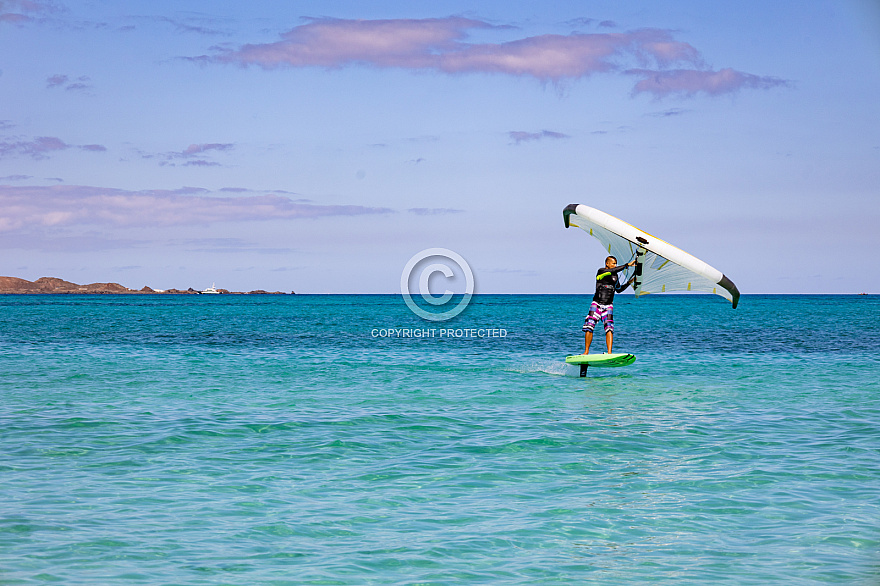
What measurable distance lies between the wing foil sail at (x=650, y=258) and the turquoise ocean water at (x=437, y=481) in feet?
9.63

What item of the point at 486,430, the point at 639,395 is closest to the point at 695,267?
the point at 639,395

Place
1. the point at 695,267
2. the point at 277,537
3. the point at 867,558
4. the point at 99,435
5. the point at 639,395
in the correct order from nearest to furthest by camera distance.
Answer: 1. the point at 867,558
2. the point at 277,537
3. the point at 99,435
4. the point at 695,267
5. the point at 639,395

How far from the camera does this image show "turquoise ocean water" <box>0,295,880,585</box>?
8.12 m

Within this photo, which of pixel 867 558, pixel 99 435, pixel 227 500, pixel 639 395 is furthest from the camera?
pixel 639 395

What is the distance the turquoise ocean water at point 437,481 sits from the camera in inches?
320

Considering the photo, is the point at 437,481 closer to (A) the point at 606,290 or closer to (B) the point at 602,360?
(A) the point at 606,290

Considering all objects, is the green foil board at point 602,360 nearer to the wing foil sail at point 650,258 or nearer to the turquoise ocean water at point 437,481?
the turquoise ocean water at point 437,481

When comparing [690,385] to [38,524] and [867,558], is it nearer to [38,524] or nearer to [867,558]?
[867,558]

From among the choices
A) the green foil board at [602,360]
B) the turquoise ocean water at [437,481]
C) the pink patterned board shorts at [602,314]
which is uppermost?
the pink patterned board shorts at [602,314]

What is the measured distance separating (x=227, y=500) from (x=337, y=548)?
2355 mm

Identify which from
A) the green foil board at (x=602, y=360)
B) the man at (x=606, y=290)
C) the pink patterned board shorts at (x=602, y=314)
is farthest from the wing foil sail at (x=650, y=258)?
the green foil board at (x=602, y=360)

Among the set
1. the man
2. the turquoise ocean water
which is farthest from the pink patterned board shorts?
the turquoise ocean water

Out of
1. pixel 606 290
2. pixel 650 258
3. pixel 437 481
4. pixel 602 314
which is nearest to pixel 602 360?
pixel 602 314

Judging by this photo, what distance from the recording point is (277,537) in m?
8.84
